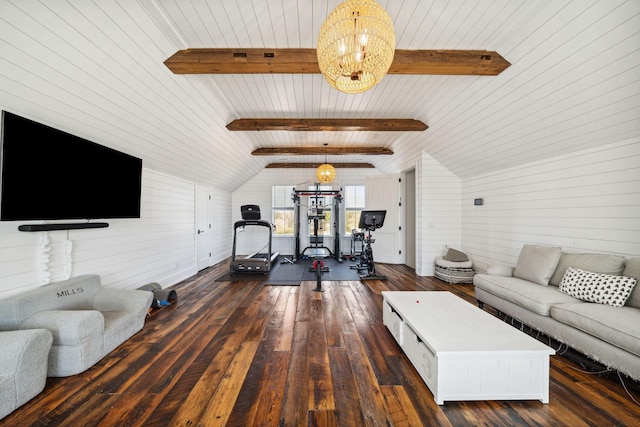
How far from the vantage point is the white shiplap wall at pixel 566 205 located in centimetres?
260

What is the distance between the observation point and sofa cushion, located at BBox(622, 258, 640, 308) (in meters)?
2.21

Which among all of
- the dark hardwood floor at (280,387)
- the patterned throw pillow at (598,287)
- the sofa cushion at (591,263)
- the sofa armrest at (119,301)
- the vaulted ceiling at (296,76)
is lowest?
the dark hardwood floor at (280,387)

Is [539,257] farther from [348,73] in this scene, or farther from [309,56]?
[309,56]

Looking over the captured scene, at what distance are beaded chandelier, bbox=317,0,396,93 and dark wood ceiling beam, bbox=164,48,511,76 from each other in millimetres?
1335

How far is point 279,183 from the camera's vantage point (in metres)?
8.55

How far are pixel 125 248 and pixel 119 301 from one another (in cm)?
115

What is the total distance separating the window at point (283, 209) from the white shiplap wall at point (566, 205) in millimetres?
5691

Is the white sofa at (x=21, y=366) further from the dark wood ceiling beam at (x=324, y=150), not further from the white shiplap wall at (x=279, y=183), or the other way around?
the white shiplap wall at (x=279, y=183)

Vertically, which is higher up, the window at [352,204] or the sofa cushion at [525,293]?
the window at [352,204]

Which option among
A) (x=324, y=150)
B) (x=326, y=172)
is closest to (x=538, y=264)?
(x=326, y=172)

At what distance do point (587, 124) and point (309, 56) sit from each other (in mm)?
3301

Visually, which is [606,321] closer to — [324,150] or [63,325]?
[63,325]

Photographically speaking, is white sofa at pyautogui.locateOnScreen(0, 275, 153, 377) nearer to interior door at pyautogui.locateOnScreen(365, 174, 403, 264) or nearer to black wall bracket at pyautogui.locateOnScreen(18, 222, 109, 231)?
black wall bracket at pyautogui.locateOnScreen(18, 222, 109, 231)

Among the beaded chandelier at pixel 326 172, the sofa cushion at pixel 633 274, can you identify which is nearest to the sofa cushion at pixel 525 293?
the sofa cushion at pixel 633 274
